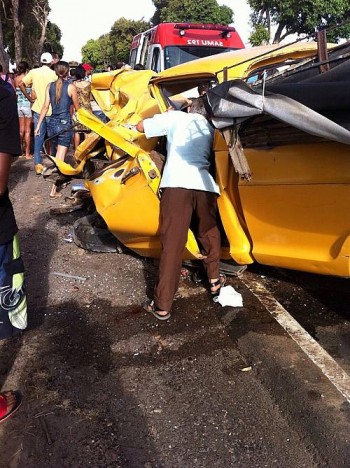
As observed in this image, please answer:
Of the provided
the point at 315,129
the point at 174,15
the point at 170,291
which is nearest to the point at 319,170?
the point at 315,129

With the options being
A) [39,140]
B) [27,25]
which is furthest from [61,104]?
[27,25]

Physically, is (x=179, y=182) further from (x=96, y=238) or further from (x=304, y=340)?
(x=96, y=238)

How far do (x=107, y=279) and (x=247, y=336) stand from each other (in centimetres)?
162

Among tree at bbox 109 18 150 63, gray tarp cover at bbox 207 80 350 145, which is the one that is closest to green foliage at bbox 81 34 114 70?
tree at bbox 109 18 150 63

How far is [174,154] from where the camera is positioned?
11.9ft

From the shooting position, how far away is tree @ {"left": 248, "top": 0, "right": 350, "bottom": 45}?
33188 mm

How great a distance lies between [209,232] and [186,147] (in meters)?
0.69

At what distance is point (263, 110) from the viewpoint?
2.79 m

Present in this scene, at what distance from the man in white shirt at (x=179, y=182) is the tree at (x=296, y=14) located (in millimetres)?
30714

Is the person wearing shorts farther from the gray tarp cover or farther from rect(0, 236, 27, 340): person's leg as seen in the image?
rect(0, 236, 27, 340): person's leg

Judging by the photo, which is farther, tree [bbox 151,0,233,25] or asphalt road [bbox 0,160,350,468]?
tree [bbox 151,0,233,25]

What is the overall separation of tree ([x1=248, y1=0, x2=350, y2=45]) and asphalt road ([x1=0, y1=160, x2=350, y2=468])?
101 ft

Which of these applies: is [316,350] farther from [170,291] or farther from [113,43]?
[113,43]

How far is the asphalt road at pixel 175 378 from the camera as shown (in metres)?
2.43
